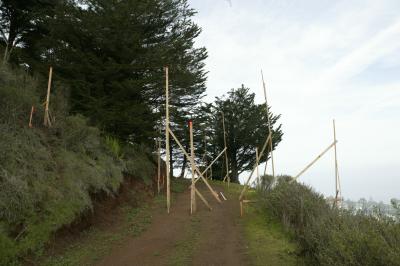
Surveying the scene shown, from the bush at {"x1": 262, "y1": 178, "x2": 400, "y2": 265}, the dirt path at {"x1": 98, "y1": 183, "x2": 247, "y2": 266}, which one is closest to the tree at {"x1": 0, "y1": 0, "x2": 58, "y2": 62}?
the dirt path at {"x1": 98, "y1": 183, "x2": 247, "y2": 266}

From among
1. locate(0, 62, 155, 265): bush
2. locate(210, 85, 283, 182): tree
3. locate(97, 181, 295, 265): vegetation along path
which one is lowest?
locate(97, 181, 295, 265): vegetation along path

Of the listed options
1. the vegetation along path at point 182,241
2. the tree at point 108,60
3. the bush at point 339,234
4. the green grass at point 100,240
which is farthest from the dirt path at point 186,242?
the tree at point 108,60

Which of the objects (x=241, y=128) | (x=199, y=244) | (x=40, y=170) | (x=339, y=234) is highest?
(x=241, y=128)

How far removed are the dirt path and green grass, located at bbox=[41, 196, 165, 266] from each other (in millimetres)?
273

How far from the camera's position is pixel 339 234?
714 centimetres

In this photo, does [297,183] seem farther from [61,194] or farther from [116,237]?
[61,194]

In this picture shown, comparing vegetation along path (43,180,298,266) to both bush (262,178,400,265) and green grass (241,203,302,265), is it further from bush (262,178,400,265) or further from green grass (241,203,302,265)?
bush (262,178,400,265)

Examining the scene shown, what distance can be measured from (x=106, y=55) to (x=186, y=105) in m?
7.18

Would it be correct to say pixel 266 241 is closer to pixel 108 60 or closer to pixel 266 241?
pixel 266 241

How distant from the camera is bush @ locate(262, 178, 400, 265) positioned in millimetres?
6234

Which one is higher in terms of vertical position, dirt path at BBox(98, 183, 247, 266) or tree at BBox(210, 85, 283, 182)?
tree at BBox(210, 85, 283, 182)

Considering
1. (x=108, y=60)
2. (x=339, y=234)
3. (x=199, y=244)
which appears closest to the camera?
(x=339, y=234)

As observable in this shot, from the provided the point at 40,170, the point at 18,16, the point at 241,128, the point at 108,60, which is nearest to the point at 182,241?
the point at 40,170

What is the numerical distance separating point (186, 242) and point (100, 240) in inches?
94.0
